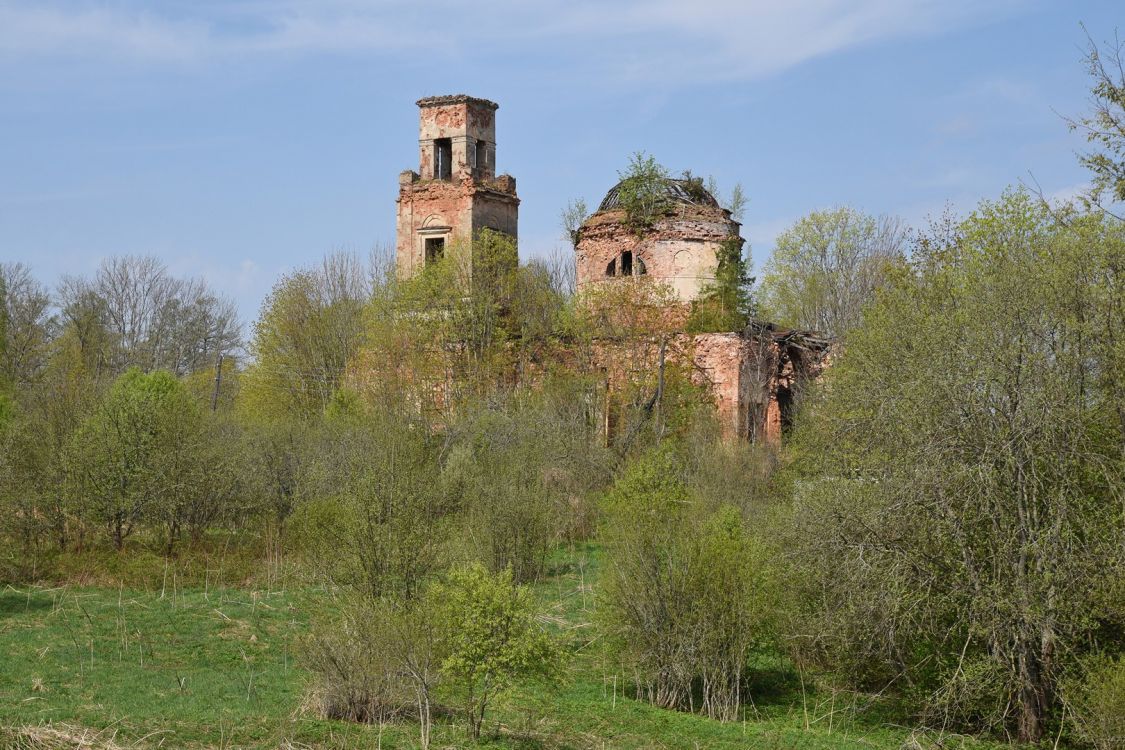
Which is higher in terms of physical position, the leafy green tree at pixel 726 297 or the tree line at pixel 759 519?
the leafy green tree at pixel 726 297

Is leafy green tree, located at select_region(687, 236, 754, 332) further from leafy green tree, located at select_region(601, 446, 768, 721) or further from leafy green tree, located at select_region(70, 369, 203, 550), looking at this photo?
leafy green tree, located at select_region(601, 446, 768, 721)

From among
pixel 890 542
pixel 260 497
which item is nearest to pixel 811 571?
pixel 890 542

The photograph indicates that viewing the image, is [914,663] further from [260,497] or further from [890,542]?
[260,497]

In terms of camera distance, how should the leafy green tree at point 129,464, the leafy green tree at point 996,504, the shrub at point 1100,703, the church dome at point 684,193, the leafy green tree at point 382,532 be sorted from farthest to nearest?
the church dome at point 684,193 < the leafy green tree at point 129,464 < the leafy green tree at point 382,532 < the leafy green tree at point 996,504 < the shrub at point 1100,703

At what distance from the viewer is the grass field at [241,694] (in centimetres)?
1018

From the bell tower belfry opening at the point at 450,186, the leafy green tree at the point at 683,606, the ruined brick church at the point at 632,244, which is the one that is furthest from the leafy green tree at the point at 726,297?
the leafy green tree at the point at 683,606

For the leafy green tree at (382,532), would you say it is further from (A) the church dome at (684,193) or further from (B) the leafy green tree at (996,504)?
(A) the church dome at (684,193)

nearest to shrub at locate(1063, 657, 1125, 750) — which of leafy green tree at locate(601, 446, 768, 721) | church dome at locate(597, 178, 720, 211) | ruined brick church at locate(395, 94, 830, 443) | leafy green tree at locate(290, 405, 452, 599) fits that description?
leafy green tree at locate(601, 446, 768, 721)

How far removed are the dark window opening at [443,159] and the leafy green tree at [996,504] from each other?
2248 centimetres

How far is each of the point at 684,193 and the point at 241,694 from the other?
22828 mm

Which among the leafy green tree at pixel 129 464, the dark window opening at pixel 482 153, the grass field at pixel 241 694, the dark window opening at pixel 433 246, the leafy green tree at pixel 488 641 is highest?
the dark window opening at pixel 482 153

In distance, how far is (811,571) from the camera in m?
12.3

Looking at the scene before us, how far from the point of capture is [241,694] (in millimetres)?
11453

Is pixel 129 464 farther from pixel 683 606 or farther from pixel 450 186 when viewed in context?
pixel 450 186
